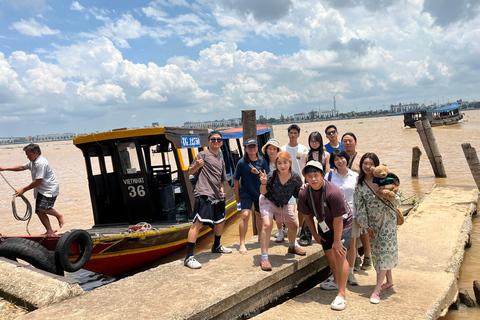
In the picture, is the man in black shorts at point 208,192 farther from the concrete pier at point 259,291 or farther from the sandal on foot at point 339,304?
the sandal on foot at point 339,304

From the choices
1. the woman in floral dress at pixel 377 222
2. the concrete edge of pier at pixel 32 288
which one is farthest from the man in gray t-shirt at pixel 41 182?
the woman in floral dress at pixel 377 222

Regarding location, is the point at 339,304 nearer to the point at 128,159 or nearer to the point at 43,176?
the point at 128,159

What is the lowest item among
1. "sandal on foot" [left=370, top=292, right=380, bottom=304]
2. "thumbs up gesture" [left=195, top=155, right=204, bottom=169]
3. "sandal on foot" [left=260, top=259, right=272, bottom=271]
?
"sandal on foot" [left=370, top=292, right=380, bottom=304]

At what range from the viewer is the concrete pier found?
3504 millimetres

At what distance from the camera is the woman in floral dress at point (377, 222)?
3771 mm

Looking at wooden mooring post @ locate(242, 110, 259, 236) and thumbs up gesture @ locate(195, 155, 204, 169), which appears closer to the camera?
thumbs up gesture @ locate(195, 155, 204, 169)

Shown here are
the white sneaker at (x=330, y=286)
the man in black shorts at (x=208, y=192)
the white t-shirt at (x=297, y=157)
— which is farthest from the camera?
the white t-shirt at (x=297, y=157)

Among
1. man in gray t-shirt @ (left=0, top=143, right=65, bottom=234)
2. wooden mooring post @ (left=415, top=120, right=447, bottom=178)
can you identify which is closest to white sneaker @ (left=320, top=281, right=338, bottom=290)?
man in gray t-shirt @ (left=0, top=143, right=65, bottom=234)

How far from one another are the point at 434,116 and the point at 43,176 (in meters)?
44.6

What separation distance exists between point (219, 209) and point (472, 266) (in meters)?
4.06

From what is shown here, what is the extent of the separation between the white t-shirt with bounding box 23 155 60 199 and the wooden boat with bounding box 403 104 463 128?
3814cm

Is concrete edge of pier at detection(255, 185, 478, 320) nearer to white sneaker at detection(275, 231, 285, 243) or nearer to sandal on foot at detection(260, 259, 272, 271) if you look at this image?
sandal on foot at detection(260, 259, 272, 271)

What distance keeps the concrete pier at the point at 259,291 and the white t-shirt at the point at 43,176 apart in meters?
3.24

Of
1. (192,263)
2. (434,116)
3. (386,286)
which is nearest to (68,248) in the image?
(192,263)
